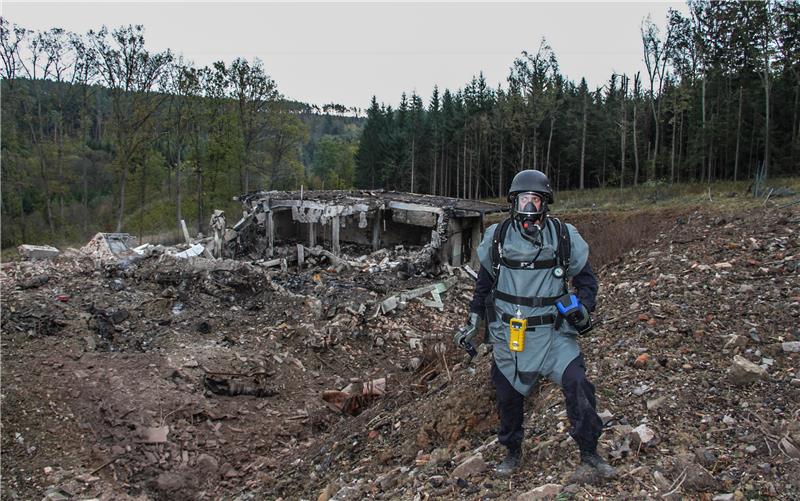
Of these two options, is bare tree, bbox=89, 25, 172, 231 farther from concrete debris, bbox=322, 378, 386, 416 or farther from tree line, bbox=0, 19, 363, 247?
concrete debris, bbox=322, 378, 386, 416

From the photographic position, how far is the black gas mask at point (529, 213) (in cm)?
329

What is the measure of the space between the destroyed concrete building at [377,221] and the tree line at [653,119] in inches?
468

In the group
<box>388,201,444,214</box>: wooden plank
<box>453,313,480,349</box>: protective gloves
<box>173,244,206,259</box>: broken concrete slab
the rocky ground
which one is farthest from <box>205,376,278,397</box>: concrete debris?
<box>388,201,444,214</box>: wooden plank

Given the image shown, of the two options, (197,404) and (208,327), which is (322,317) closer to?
(208,327)

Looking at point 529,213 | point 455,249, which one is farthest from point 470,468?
point 455,249

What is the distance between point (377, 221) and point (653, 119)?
84.3 feet

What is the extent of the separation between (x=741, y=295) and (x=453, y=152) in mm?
36063

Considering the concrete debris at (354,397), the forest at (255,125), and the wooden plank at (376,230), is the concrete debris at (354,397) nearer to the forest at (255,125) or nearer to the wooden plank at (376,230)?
the wooden plank at (376,230)

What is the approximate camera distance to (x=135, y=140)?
24016 mm

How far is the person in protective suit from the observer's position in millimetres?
3062

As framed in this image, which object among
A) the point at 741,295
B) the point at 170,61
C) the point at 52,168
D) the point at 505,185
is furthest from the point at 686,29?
the point at 52,168

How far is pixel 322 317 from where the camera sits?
34.0ft

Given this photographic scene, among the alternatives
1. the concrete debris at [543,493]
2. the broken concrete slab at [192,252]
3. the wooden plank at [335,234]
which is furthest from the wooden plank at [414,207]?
the concrete debris at [543,493]

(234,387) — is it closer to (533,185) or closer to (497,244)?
(497,244)
